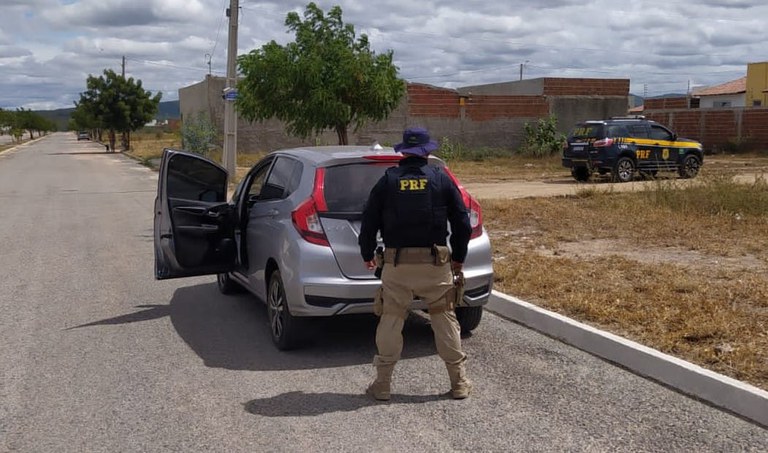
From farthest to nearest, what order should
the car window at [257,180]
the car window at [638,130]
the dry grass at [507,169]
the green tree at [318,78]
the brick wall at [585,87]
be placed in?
the brick wall at [585,87] < the dry grass at [507,169] < the car window at [638,130] < the green tree at [318,78] < the car window at [257,180]

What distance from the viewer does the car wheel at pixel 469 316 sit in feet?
21.8

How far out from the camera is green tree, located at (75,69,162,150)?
60.3 metres

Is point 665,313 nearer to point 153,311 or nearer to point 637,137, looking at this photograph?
point 153,311

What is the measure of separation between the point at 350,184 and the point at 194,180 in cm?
214

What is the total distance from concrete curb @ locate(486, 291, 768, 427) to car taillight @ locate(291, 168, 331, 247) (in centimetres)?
205

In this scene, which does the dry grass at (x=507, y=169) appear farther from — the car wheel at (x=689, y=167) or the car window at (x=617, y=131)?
the car wheel at (x=689, y=167)

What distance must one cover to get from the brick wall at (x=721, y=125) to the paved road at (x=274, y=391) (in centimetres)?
3278

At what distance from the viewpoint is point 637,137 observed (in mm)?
22859

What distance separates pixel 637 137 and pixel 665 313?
17.2m

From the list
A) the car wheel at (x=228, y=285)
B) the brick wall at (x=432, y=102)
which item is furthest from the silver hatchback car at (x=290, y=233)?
the brick wall at (x=432, y=102)

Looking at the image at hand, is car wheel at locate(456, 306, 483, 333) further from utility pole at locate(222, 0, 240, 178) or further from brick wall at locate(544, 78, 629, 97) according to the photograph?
brick wall at locate(544, 78, 629, 97)

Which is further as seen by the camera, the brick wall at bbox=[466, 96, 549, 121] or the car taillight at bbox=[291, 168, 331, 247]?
the brick wall at bbox=[466, 96, 549, 121]

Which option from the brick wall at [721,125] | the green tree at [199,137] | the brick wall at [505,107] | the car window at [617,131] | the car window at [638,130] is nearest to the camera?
the car window at [617,131]

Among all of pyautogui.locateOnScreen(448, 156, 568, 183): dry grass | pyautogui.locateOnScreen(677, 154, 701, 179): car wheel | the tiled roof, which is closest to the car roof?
pyautogui.locateOnScreen(448, 156, 568, 183): dry grass
